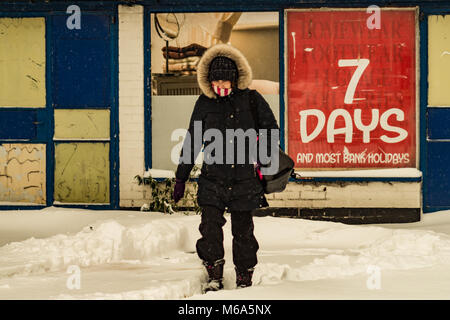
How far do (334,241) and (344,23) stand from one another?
3.54m

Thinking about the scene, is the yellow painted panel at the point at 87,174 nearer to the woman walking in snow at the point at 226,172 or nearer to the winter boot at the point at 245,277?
the woman walking in snow at the point at 226,172

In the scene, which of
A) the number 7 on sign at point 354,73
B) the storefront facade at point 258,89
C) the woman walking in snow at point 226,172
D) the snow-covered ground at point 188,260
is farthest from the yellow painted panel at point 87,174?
the woman walking in snow at point 226,172

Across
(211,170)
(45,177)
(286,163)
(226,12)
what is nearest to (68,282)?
(211,170)

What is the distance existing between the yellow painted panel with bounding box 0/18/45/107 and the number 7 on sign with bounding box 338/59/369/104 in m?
4.72

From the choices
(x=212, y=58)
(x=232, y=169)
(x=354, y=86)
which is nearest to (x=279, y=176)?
(x=232, y=169)

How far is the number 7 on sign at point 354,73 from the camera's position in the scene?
9.62 meters

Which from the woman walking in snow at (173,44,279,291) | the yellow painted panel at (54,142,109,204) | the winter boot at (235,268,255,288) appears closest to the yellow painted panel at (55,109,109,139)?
the yellow painted panel at (54,142,109,204)

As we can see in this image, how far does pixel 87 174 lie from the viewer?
9945 millimetres

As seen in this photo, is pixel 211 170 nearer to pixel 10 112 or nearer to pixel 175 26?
pixel 175 26

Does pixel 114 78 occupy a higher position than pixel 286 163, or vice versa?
pixel 114 78

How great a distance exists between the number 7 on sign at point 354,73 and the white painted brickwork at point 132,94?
123 inches

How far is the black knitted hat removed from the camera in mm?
5145

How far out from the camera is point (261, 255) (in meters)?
7.10

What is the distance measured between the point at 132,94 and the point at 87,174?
→ 1.45 meters
